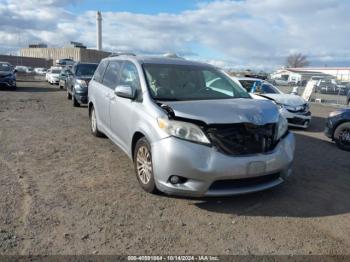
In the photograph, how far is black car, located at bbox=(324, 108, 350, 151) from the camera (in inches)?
318

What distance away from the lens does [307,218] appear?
4.11m

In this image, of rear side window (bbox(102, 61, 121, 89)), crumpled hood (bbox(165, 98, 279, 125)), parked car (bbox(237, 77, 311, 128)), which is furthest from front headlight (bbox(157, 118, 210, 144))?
parked car (bbox(237, 77, 311, 128))

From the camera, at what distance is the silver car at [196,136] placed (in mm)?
4035

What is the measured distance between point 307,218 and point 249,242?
1.00 meters

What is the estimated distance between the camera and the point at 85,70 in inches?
581

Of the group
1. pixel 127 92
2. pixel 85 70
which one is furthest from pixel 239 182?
pixel 85 70

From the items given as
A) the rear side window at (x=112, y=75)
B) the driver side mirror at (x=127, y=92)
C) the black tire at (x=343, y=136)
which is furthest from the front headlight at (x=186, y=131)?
the black tire at (x=343, y=136)

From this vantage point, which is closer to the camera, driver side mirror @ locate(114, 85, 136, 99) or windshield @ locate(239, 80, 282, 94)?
driver side mirror @ locate(114, 85, 136, 99)

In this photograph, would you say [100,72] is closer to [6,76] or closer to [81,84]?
[81,84]

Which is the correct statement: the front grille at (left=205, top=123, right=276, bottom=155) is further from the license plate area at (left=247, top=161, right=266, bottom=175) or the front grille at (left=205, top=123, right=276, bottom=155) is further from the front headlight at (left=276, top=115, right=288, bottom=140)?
the front headlight at (left=276, top=115, right=288, bottom=140)

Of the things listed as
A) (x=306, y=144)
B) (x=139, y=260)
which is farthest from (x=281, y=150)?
(x=306, y=144)

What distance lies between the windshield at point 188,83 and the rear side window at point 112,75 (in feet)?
3.29

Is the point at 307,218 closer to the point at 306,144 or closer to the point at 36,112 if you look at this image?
the point at 306,144

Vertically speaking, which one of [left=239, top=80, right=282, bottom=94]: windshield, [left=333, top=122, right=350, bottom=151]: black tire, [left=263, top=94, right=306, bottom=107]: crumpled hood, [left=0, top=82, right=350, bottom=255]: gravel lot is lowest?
[left=0, top=82, right=350, bottom=255]: gravel lot
